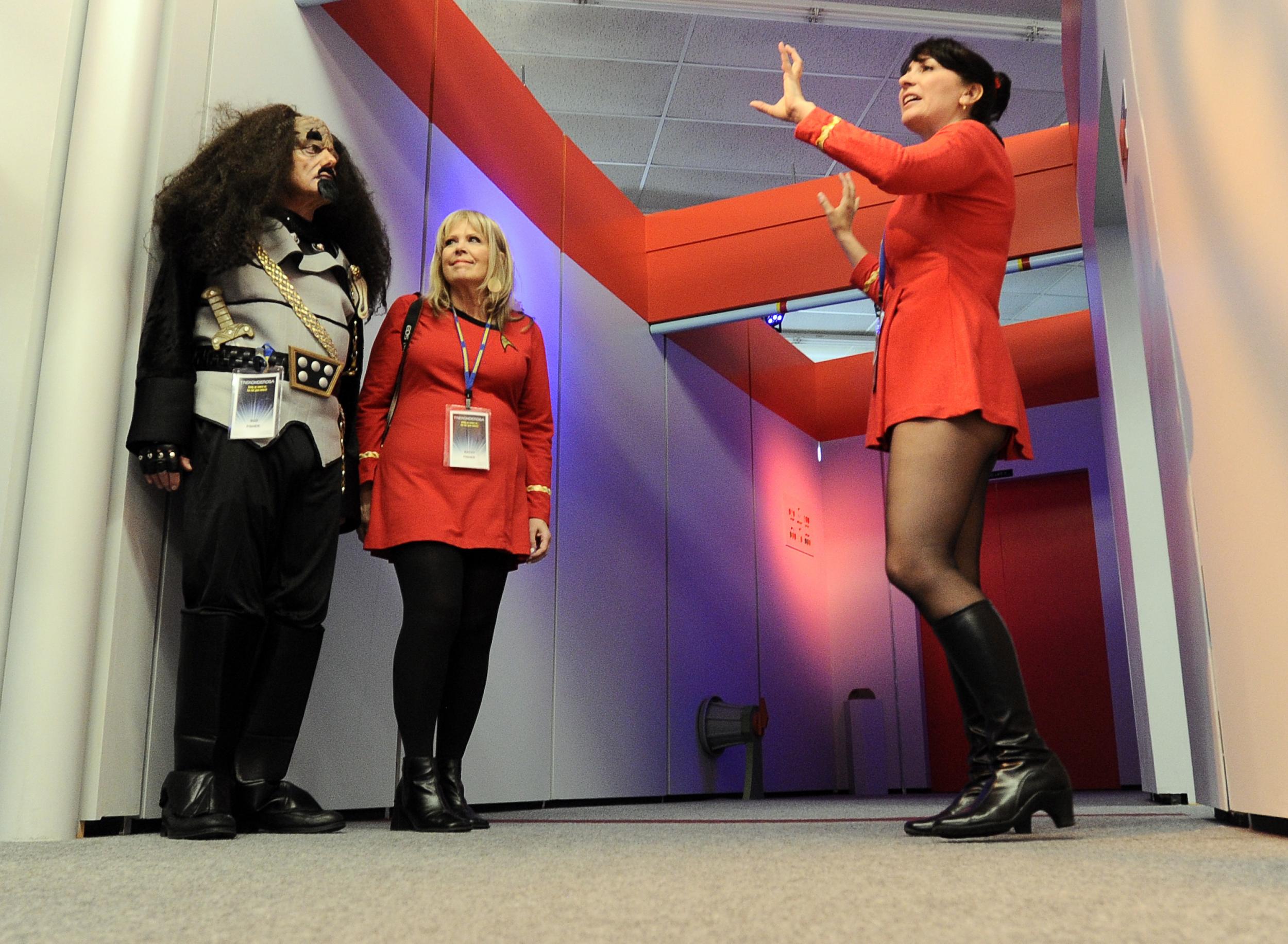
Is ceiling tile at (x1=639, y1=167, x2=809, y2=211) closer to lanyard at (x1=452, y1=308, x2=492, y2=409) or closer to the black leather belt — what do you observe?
lanyard at (x1=452, y1=308, x2=492, y2=409)

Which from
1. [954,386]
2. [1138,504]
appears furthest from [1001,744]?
[1138,504]

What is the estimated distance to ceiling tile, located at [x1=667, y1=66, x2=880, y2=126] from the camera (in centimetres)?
558

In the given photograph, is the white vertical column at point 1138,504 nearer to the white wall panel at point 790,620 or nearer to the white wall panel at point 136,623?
the white wall panel at point 790,620

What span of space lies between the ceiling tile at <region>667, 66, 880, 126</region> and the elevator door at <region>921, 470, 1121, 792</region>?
237 cm

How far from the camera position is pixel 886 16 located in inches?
177

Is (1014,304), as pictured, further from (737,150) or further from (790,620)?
(790,620)

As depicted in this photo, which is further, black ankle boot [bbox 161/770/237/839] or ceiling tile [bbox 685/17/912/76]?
ceiling tile [bbox 685/17/912/76]

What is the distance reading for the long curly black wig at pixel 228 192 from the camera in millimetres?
2047

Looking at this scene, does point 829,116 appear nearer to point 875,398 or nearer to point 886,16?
point 875,398

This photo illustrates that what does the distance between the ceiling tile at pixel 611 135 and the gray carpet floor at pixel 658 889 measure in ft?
16.3

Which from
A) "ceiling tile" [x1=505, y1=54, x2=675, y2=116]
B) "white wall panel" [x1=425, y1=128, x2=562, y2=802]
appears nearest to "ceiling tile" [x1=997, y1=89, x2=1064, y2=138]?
"ceiling tile" [x1=505, y1=54, x2=675, y2=116]

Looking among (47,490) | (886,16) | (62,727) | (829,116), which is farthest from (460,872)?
(886,16)

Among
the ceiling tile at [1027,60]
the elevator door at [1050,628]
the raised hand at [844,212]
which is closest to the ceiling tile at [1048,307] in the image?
the elevator door at [1050,628]

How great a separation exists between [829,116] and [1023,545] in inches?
196
